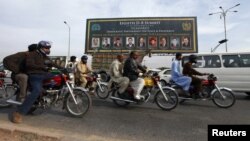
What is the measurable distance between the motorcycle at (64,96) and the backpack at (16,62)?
0.63 metres

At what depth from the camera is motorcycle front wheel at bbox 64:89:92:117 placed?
7.69m

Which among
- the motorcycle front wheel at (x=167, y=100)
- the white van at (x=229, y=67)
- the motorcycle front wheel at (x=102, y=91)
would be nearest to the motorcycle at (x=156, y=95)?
the motorcycle front wheel at (x=167, y=100)

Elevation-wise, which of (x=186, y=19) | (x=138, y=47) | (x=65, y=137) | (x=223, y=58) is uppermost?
(x=186, y=19)

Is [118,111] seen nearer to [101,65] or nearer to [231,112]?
[231,112]

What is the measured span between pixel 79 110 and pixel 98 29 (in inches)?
1219

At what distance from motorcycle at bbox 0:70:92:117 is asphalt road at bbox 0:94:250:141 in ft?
0.80

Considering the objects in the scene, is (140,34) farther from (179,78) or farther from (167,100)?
(167,100)

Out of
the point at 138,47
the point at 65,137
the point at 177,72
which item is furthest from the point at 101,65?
the point at 65,137

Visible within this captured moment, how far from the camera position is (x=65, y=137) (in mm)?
5734

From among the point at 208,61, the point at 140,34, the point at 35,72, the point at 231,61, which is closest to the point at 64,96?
the point at 35,72

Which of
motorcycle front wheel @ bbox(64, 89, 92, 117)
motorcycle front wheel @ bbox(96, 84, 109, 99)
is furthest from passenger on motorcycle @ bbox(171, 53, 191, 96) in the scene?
motorcycle front wheel @ bbox(64, 89, 92, 117)

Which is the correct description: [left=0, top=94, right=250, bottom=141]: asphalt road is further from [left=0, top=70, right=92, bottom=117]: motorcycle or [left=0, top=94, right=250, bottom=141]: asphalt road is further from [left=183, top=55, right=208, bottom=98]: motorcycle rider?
[left=183, top=55, right=208, bottom=98]: motorcycle rider

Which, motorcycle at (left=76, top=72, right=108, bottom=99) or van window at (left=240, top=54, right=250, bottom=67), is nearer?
motorcycle at (left=76, top=72, right=108, bottom=99)

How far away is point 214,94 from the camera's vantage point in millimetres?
9922
